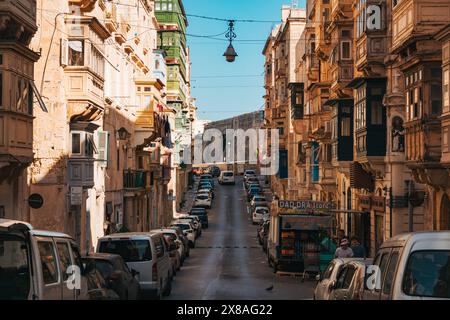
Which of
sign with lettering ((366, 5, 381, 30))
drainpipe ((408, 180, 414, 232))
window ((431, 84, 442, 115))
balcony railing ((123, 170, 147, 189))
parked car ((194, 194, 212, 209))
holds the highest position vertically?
sign with lettering ((366, 5, 381, 30))

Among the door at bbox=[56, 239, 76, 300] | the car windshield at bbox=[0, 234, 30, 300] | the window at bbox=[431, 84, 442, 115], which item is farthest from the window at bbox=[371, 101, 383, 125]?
the car windshield at bbox=[0, 234, 30, 300]

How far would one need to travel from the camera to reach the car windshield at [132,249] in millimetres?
22078

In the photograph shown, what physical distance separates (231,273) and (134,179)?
723 inches

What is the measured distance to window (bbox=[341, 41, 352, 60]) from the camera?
45.0 metres

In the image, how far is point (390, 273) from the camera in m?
10.7

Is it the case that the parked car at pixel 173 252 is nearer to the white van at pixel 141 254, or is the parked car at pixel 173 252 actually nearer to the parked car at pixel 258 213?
the white van at pixel 141 254

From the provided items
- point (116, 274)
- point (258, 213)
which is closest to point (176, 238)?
point (116, 274)

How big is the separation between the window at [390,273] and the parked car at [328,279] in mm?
4422

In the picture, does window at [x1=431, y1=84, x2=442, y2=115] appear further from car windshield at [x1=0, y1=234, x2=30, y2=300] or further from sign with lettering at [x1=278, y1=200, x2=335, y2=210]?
car windshield at [x1=0, y1=234, x2=30, y2=300]

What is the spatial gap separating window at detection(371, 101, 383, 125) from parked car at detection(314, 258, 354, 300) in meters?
19.2

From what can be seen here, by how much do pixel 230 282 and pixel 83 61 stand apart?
1028 cm

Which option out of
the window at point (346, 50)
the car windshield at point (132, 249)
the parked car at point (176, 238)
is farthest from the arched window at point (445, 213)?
the window at point (346, 50)

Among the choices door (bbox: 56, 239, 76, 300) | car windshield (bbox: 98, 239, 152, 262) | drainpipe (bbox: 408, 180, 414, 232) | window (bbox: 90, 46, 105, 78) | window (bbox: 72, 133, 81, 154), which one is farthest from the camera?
window (bbox: 72, 133, 81, 154)

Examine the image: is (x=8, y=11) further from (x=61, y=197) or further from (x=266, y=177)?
(x=266, y=177)
